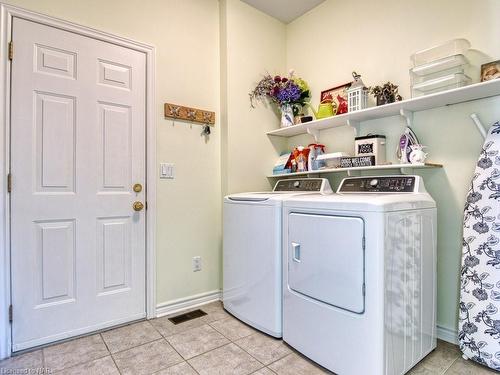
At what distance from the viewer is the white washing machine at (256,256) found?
6.20 ft

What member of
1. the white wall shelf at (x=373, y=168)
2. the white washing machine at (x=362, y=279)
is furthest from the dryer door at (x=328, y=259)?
the white wall shelf at (x=373, y=168)

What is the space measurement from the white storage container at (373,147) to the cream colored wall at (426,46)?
0.26ft

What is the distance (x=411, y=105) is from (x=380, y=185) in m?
0.58

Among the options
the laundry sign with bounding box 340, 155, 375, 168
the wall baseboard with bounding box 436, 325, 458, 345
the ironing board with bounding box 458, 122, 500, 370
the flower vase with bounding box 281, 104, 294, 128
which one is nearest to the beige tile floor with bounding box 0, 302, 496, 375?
the wall baseboard with bounding box 436, 325, 458, 345

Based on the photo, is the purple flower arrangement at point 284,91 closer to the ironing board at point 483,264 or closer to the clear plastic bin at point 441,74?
the clear plastic bin at point 441,74

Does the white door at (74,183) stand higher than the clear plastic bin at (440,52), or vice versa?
the clear plastic bin at (440,52)

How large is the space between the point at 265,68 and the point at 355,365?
8.43 ft

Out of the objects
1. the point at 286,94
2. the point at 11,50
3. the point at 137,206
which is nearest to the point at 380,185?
the point at 286,94

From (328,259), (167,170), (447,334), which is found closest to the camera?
(328,259)

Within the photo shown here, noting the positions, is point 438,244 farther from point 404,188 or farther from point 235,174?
point 235,174

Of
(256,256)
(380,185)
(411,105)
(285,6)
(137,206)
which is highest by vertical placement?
(285,6)

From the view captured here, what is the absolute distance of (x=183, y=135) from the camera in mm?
2443

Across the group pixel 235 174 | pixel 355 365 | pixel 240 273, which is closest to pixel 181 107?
pixel 235 174

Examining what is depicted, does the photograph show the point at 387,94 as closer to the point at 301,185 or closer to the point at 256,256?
the point at 301,185
